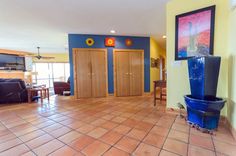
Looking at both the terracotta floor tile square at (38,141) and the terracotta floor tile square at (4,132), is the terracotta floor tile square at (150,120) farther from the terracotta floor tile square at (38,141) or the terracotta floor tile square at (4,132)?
the terracotta floor tile square at (4,132)

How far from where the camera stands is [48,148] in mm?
1681

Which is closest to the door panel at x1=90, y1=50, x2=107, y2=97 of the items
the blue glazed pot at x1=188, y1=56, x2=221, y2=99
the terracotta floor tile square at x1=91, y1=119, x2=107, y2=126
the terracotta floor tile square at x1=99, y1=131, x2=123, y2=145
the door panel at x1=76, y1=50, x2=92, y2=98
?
the door panel at x1=76, y1=50, x2=92, y2=98

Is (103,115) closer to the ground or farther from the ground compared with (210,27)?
closer to the ground

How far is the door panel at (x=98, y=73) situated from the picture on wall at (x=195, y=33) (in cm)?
281

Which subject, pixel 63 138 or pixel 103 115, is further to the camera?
pixel 103 115

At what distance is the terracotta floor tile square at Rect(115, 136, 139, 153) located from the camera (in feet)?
5.33

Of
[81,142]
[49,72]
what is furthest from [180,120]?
[49,72]

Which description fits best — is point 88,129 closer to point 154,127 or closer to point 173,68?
point 154,127

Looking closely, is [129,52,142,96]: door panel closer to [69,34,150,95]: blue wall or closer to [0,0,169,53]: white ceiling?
[69,34,150,95]: blue wall

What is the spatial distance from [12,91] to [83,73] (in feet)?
7.58

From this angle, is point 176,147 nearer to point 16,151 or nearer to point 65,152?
point 65,152

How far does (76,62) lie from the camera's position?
465 centimetres

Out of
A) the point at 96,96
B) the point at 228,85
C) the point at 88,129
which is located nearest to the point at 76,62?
the point at 96,96

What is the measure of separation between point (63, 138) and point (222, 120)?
8.69 ft
